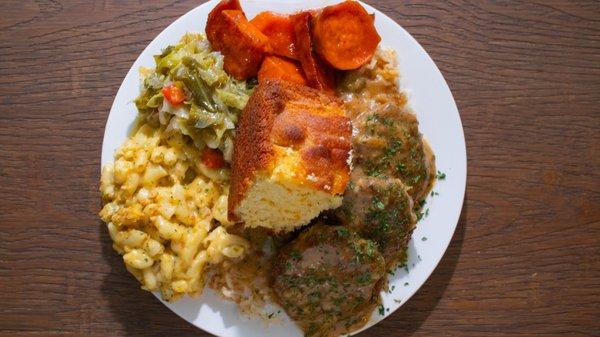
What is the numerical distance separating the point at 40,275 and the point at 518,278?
3273mm

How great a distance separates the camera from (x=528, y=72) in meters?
4.27

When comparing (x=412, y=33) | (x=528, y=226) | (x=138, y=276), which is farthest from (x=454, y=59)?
(x=138, y=276)

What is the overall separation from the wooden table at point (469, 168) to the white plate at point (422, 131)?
1.28ft

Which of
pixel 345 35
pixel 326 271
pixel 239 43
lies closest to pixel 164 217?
pixel 326 271

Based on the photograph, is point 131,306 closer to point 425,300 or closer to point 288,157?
point 288,157

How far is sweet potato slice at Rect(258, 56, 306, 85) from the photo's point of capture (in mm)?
3588

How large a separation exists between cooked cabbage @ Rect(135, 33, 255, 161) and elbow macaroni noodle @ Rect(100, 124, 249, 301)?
12cm

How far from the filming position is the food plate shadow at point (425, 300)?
3.91 m

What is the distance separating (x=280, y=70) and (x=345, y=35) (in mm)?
462

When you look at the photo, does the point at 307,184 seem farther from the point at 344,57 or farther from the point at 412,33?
the point at 412,33

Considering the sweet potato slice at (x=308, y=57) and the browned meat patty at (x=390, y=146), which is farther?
the sweet potato slice at (x=308, y=57)

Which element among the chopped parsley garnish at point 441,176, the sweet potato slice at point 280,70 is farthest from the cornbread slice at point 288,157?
the chopped parsley garnish at point 441,176

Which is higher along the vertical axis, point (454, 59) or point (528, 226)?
point (454, 59)

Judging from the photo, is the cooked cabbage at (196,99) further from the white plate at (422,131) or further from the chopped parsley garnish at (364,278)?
the chopped parsley garnish at (364,278)
